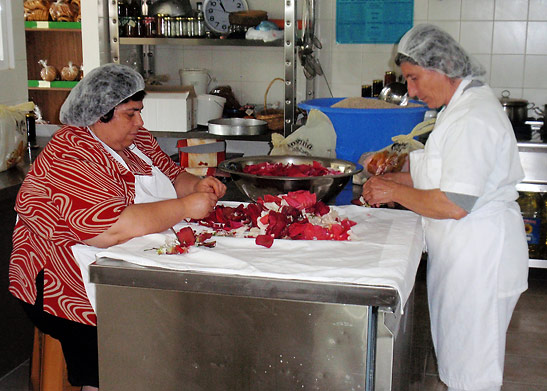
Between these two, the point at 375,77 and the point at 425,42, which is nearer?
the point at 425,42

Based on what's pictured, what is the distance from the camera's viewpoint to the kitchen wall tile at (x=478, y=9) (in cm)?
455

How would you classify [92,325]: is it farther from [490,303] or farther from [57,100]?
[57,100]

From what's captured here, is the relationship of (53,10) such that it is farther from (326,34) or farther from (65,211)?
(65,211)

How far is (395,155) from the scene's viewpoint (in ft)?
8.80

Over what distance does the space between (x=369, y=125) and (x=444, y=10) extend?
7.14 feet

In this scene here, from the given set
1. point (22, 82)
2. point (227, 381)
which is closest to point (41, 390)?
point (227, 381)

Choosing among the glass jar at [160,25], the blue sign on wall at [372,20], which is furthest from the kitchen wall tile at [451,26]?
the glass jar at [160,25]

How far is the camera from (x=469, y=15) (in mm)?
4574

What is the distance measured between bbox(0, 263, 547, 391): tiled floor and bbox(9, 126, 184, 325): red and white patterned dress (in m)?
1.06

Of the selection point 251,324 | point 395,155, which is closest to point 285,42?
point 395,155

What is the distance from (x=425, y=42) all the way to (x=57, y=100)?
4.16 m

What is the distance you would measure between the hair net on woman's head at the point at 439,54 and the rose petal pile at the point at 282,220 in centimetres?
55

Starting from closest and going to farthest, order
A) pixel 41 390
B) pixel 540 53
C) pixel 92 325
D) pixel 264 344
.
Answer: pixel 264 344 < pixel 92 325 < pixel 41 390 < pixel 540 53

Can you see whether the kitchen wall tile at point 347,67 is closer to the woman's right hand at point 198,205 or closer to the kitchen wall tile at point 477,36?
the kitchen wall tile at point 477,36
